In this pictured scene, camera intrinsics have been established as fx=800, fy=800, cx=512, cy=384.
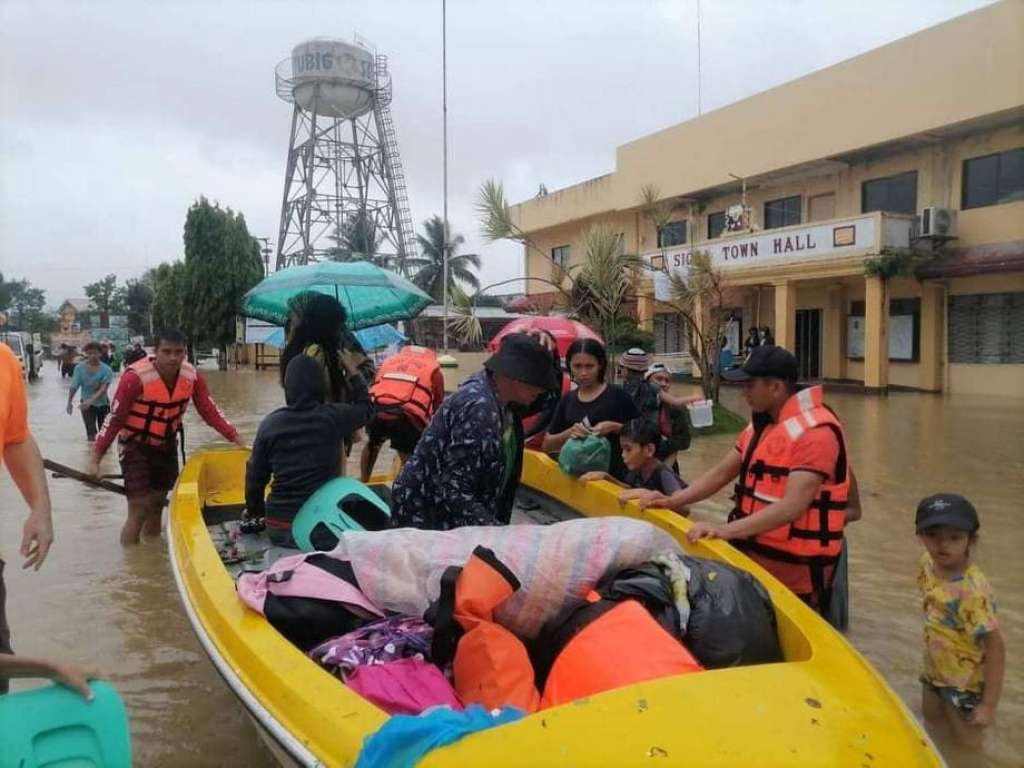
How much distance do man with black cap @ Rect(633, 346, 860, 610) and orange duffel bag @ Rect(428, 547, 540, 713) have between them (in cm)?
102

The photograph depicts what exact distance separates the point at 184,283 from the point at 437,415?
112 ft

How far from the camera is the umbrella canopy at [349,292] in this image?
259 inches

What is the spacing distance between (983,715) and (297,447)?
2861 millimetres

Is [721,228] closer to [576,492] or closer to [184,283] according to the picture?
[576,492]

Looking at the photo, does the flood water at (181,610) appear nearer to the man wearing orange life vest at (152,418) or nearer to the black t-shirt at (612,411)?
the man wearing orange life vest at (152,418)

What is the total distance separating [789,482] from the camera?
269 cm

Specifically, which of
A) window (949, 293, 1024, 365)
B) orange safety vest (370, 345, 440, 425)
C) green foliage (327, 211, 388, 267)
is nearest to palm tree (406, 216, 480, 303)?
green foliage (327, 211, 388, 267)

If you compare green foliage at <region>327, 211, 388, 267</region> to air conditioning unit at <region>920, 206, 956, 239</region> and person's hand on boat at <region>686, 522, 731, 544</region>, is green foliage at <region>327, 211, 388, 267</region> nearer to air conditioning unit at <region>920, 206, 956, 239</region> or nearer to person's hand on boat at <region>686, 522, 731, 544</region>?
air conditioning unit at <region>920, 206, 956, 239</region>

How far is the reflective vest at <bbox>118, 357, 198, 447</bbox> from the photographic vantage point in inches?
204

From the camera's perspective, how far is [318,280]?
256 inches

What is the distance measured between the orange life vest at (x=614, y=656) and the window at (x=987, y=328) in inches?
607

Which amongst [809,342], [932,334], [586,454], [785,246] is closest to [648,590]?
[586,454]

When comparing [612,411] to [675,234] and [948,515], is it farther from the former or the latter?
[675,234]

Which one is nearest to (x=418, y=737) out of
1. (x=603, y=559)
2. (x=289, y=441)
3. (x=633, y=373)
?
(x=603, y=559)
